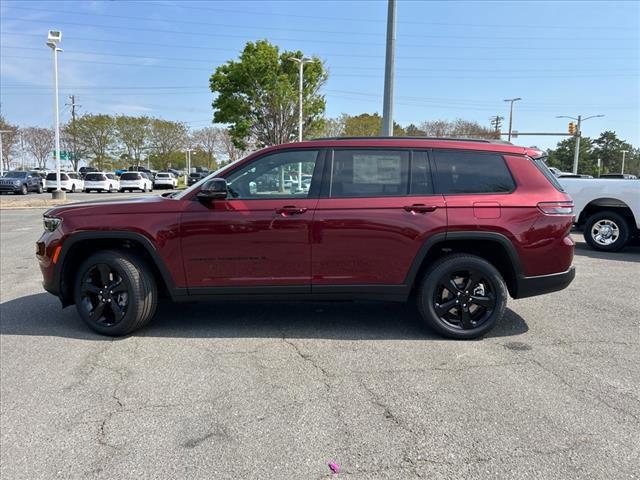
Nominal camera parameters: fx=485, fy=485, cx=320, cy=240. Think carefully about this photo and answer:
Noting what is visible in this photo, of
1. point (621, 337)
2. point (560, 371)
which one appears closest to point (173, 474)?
point (560, 371)

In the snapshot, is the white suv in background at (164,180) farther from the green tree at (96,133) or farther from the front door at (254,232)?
the front door at (254,232)

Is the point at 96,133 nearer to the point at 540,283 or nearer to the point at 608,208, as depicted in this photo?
the point at 608,208

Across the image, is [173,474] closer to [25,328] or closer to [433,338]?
[433,338]

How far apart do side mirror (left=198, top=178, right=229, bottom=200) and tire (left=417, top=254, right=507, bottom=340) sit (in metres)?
2.02

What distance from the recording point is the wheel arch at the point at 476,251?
4.41 metres

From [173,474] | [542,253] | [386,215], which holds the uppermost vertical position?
[386,215]

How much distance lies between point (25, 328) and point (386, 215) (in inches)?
149

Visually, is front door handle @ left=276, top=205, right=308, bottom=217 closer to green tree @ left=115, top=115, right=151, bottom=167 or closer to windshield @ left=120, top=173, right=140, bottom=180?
windshield @ left=120, top=173, right=140, bottom=180

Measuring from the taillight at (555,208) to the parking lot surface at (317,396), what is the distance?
1195 mm

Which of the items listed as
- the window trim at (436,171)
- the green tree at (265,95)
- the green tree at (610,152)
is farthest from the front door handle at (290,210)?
the green tree at (610,152)

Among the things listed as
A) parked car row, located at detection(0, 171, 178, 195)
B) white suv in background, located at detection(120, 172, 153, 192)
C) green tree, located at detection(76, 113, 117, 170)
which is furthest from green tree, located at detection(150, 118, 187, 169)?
white suv in background, located at detection(120, 172, 153, 192)

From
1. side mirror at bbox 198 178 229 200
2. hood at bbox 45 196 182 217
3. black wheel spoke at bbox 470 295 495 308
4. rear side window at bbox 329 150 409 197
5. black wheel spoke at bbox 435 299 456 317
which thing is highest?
rear side window at bbox 329 150 409 197

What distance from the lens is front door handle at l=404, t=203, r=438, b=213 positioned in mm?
4387

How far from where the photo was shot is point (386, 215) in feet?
14.3
